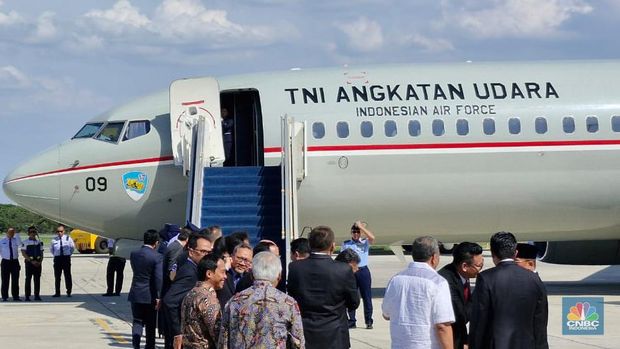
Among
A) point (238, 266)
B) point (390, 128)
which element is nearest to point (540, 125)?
point (390, 128)

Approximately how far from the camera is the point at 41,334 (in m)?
17.2

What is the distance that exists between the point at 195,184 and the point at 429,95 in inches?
191

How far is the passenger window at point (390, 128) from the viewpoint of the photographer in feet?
67.5

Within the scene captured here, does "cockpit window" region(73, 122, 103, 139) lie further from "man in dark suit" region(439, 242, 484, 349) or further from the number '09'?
"man in dark suit" region(439, 242, 484, 349)

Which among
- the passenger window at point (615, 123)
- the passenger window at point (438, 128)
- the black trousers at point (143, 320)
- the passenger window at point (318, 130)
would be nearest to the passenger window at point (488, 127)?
the passenger window at point (438, 128)

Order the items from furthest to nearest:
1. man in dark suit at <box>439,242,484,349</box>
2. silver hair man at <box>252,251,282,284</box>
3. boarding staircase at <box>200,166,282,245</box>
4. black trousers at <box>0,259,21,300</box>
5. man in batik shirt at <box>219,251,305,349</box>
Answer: black trousers at <box>0,259,21,300</box> < boarding staircase at <box>200,166,282,245</box> < man in dark suit at <box>439,242,484,349</box> < silver hair man at <box>252,251,282,284</box> < man in batik shirt at <box>219,251,305,349</box>

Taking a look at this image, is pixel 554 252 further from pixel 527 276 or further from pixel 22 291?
pixel 527 276

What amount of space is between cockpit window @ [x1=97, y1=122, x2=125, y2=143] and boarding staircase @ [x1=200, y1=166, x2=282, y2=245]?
2.28m

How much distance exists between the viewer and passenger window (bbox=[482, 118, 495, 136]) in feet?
67.8

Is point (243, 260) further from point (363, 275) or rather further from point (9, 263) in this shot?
point (9, 263)

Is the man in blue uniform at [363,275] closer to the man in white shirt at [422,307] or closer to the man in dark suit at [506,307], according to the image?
the man in white shirt at [422,307]

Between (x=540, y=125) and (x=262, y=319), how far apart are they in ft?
46.8

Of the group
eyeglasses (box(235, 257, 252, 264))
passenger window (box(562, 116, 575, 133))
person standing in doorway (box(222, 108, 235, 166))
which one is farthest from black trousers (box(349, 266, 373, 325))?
eyeglasses (box(235, 257, 252, 264))

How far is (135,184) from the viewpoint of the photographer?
67.9ft
